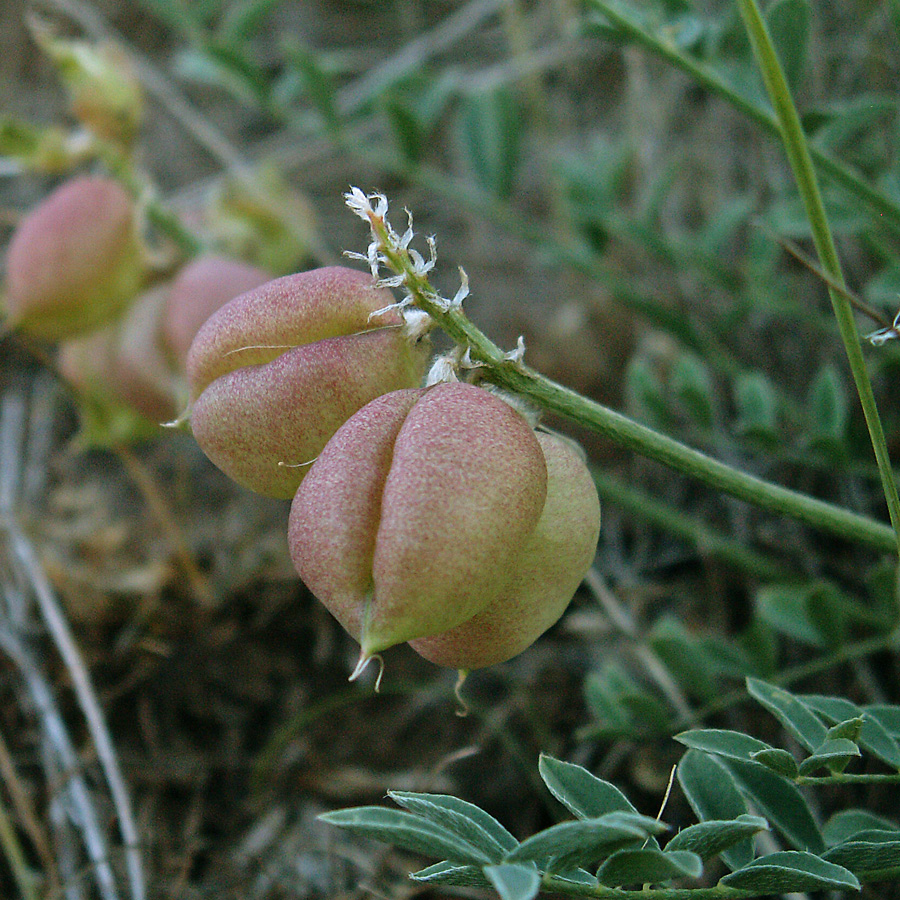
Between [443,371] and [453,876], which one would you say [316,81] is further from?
[453,876]

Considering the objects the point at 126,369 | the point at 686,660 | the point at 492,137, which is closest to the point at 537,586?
the point at 686,660

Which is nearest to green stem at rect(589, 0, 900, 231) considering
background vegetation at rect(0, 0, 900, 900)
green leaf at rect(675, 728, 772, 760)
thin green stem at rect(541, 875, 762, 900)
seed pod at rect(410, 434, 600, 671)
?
background vegetation at rect(0, 0, 900, 900)

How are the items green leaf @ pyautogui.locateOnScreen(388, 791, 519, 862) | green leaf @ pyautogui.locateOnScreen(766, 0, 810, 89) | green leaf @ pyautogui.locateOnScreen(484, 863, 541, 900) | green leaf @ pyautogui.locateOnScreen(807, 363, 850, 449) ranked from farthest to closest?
green leaf @ pyautogui.locateOnScreen(807, 363, 850, 449) → green leaf @ pyautogui.locateOnScreen(766, 0, 810, 89) → green leaf @ pyautogui.locateOnScreen(388, 791, 519, 862) → green leaf @ pyautogui.locateOnScreen(484, 863, 541, 900)

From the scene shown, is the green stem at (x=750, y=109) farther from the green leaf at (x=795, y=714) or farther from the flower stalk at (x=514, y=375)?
the green leaf at (x=795, y=714)

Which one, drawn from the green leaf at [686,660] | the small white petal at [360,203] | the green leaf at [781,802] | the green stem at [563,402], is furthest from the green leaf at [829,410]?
the small white petal at [360,203]

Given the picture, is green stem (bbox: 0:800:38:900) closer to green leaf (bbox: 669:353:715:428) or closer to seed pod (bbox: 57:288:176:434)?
seed pod (bbox: 57:288:176:434)

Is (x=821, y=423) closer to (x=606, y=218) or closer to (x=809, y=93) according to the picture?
(x=606, y=218)

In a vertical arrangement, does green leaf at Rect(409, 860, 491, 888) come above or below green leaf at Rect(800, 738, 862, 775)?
below
